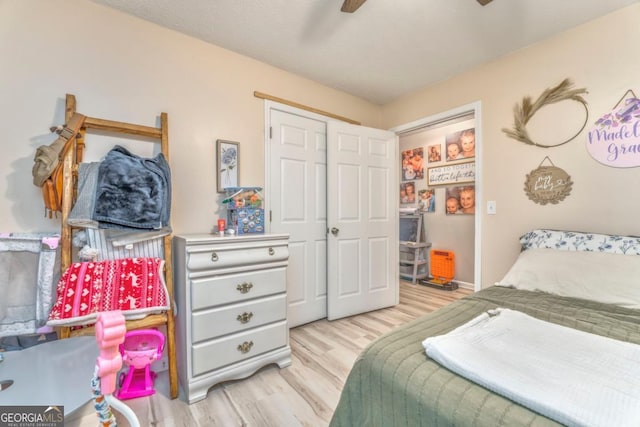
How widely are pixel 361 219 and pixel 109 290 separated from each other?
87.0 inches

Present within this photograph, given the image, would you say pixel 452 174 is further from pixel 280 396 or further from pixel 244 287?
pixel 280 396

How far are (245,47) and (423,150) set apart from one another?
330 cm

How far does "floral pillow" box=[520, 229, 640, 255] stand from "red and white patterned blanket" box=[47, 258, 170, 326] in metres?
2.56

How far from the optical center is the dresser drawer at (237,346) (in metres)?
1.67

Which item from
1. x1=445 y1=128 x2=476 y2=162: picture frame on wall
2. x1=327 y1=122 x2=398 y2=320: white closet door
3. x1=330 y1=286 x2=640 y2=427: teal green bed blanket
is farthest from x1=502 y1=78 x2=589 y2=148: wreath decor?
x1=445 y1=128 x2=476 y2=162: picture frame on wall

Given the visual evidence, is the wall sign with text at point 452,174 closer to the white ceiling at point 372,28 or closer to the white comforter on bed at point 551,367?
the white ceiling at point 372,28

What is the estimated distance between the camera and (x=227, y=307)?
1771 millimetres

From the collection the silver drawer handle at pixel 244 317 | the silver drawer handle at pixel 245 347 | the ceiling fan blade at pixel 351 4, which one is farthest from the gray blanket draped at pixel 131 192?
the ceiling fan blade at pixel 351 4

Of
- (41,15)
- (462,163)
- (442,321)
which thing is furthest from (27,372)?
(462,163)

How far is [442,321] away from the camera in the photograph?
1238mm

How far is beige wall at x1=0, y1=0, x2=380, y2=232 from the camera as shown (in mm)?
1561

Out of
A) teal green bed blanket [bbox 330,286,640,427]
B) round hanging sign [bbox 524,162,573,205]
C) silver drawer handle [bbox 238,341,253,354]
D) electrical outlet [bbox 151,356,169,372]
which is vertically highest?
round hanging sign [bbox 524,162,573,205]

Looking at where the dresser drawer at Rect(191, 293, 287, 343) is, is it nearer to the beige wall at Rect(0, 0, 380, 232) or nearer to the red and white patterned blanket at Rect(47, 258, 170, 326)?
the red and white patterned blanket at Rect(47, 258, 170, 326)

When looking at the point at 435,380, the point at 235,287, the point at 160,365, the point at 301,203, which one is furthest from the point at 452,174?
the point at 160,365
